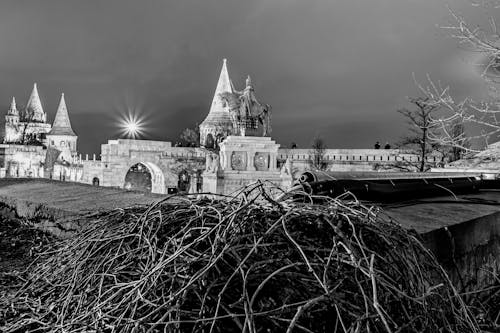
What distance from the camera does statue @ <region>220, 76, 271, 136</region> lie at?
29.8 m

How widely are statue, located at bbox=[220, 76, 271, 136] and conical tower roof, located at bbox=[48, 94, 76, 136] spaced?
43.7 meters

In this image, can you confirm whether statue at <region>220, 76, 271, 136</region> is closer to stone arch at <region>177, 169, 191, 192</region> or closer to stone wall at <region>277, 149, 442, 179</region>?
stone wall at <region>277, 149, 442, 179</region>

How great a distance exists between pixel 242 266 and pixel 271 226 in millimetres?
152

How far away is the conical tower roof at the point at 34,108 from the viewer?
285 ft

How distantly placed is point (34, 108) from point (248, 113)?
68.9 metres

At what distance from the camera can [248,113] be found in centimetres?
2977

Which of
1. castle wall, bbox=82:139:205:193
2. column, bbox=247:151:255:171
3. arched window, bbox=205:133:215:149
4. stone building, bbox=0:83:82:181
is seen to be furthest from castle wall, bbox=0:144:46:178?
column, bbox=247:151:255:171

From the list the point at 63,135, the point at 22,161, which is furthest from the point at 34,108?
the point at 63,135

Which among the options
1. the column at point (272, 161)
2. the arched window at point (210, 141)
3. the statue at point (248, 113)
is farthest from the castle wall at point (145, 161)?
the column at point (272, 161)

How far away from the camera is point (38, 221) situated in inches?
156

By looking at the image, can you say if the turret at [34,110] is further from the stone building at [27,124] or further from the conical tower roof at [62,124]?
the conical tower roof at [62,124]

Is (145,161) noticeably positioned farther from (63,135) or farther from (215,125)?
(63,135)

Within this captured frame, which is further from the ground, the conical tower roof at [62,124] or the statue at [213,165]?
the conical tower roof at [62,124]

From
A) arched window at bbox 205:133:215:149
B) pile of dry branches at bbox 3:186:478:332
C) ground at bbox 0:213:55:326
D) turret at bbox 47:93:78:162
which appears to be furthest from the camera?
turret at bbox 47:93:78:162
